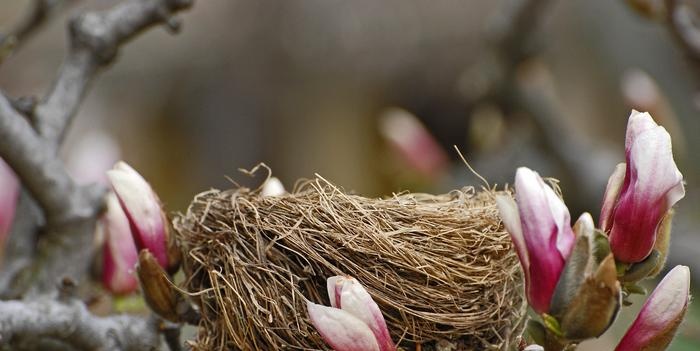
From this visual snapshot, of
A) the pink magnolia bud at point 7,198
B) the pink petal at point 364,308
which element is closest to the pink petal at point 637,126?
the pink petal at point 364,308

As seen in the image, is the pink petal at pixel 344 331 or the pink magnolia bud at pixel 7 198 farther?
the pink magnolia bud at pixel 7 198

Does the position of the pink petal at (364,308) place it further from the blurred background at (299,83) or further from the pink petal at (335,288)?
the blurred background at (299,83)

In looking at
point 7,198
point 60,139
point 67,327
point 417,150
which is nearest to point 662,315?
point 67,327

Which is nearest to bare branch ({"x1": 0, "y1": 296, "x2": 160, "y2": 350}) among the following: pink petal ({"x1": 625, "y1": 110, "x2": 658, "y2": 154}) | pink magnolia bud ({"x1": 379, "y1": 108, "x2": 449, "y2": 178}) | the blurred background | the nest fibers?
the nest fibers

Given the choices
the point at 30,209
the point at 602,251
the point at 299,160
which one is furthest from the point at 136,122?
the point at 602,251

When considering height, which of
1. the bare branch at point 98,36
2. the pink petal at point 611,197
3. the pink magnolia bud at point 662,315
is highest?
the bare branch at point 98,36

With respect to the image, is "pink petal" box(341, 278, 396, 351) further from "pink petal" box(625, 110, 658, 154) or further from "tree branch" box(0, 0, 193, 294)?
"tree branch" box(0, 0, 193, 294)
